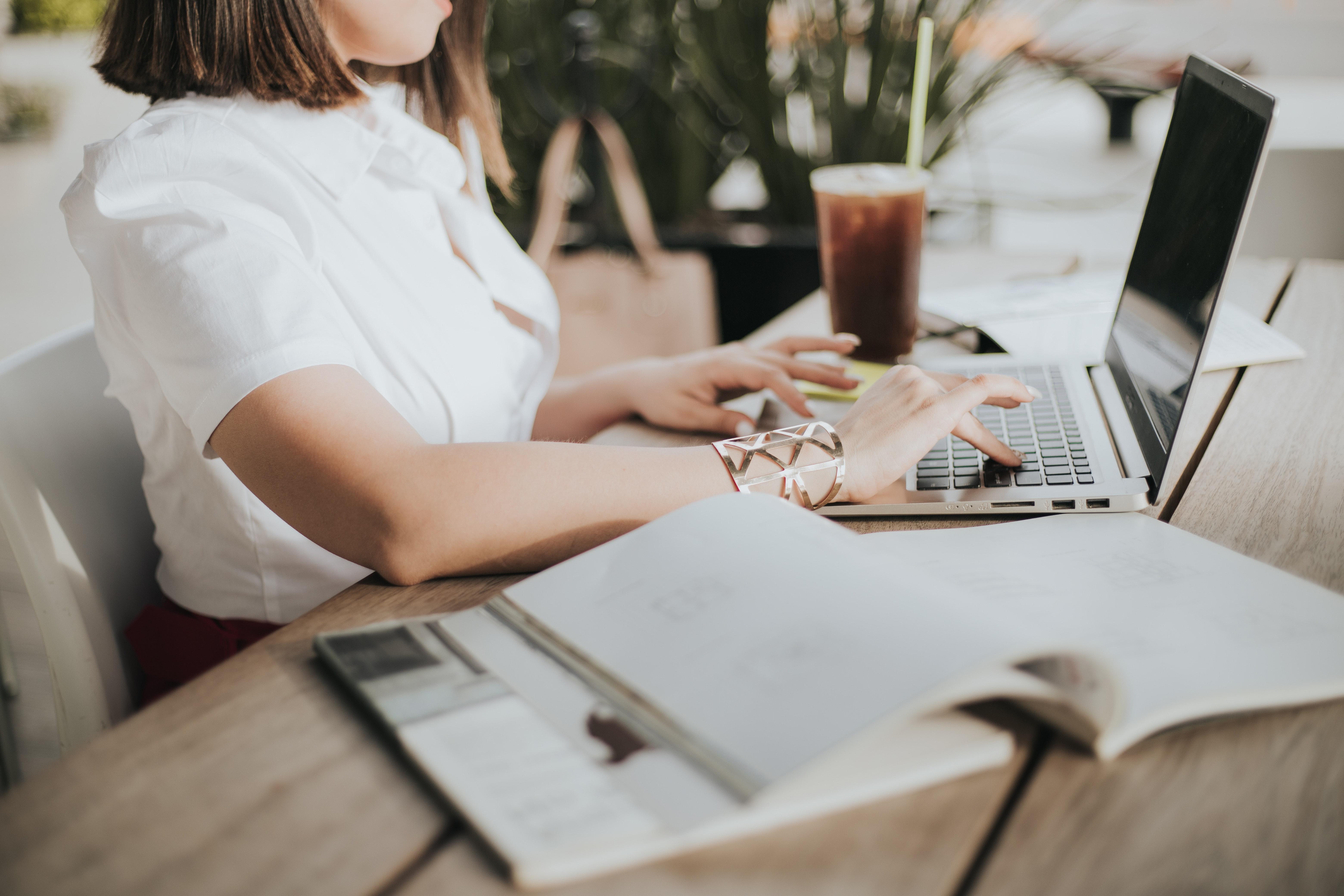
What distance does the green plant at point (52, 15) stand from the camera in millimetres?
2682

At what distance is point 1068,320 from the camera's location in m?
1.14

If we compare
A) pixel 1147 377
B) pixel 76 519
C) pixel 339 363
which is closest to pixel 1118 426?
pixel 1147 377

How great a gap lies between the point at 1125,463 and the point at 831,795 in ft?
1.48

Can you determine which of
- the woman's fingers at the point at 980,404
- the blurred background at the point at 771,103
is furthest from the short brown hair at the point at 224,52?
the blurred background at the point at 771,103

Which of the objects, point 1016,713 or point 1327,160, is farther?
point 1327,160

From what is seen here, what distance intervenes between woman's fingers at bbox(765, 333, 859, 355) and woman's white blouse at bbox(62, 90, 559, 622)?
0.92 ft

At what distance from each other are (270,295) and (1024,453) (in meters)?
0.58

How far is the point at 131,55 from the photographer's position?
799mm

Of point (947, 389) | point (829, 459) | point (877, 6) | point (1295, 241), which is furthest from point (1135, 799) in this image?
point (877, 6)

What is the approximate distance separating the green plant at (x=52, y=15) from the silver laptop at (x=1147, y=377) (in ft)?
9.45

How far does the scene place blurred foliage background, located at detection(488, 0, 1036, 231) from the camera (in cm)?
204

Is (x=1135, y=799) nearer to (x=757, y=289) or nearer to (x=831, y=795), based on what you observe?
Answer: (x=831, y=795)

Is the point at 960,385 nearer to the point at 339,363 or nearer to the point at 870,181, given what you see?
the point at 870,181

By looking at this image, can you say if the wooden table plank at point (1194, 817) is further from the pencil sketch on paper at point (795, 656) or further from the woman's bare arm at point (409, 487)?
the woman's bare arm at point (409, 487)
